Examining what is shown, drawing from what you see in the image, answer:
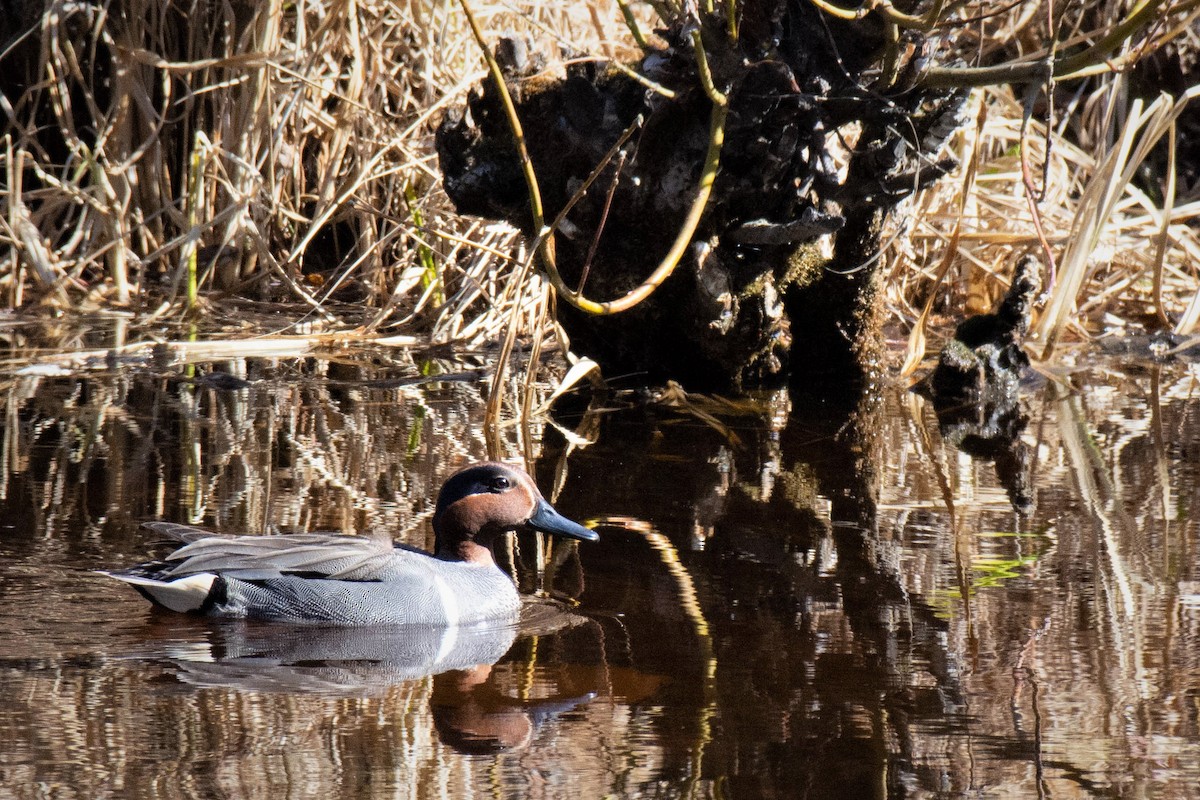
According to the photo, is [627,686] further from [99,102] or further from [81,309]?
[99,102]

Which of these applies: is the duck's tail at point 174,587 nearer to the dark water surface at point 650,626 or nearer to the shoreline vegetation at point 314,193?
the dark water surface at point 650,626

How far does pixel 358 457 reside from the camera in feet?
15.6

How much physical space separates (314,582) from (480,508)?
0.49m

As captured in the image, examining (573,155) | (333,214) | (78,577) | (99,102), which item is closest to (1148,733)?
(78,577)

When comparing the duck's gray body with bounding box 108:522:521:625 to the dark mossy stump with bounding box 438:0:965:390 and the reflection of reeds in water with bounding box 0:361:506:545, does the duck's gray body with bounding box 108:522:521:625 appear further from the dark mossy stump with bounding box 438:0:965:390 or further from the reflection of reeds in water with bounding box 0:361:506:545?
the dark mossy stump with bounding box 438:0:965:390

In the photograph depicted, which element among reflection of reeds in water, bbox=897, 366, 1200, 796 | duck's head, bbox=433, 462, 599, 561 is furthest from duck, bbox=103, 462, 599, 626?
reflection of reeds in water, bbox=897, 366, 1200, 796

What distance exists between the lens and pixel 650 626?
3.18 m

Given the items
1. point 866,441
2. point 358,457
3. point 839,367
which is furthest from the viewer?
point 839,367

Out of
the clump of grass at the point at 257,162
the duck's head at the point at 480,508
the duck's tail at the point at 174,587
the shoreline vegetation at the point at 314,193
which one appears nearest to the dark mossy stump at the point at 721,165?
the shoreline vegetation at the point at 314,193

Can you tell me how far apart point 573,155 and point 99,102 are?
12.2 ft

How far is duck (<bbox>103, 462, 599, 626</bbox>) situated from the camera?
10.8 ft

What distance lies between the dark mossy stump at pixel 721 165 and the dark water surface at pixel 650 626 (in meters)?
0.65

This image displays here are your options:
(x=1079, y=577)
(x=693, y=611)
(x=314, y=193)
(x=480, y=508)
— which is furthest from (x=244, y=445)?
(x=314, y=193)

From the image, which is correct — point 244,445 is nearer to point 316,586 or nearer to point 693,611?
point 316,586
